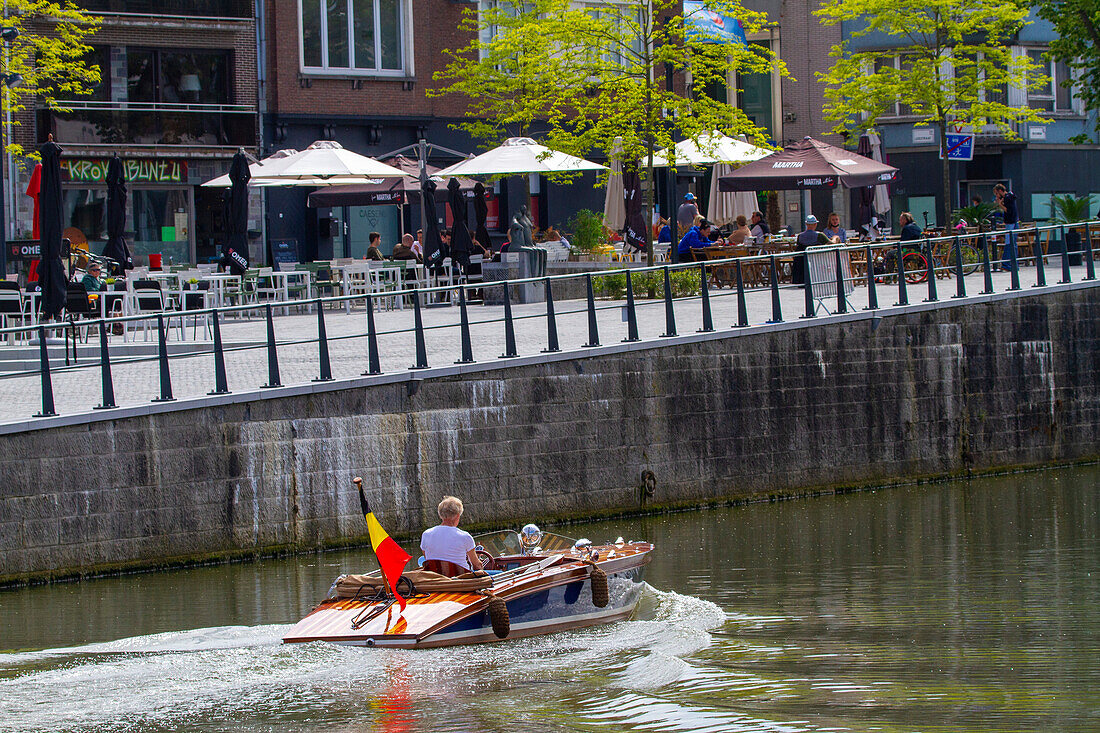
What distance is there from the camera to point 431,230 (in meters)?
28.4

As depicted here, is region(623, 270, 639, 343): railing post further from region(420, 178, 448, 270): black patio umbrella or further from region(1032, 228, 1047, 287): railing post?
region(420, 178, 448, 270): black patio umbrella

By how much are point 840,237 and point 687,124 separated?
358cm

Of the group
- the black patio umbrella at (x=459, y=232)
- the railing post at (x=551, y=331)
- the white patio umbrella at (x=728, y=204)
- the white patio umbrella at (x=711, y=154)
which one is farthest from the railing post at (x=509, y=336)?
the white patio umbrella at (x=728, y=204)

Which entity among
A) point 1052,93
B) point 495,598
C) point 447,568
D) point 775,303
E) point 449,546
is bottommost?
point 495,598

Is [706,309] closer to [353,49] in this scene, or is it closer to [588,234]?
[588,234]

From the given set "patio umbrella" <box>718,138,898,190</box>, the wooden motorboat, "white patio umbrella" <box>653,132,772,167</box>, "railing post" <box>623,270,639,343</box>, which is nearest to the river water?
the wooden motorboat

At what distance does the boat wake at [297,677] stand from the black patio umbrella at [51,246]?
8904mm

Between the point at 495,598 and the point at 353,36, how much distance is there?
26.7 m

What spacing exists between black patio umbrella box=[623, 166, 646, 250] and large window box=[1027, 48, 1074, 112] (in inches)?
756

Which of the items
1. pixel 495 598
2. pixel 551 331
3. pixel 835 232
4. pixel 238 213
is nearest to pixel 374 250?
pixel 238 213

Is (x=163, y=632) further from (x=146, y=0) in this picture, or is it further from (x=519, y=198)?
(x=519, y=198)

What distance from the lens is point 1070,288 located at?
24531mm

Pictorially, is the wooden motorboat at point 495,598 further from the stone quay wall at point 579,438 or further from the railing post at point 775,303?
the railing post at point 775,303

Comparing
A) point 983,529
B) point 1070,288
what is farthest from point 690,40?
point 983,529
